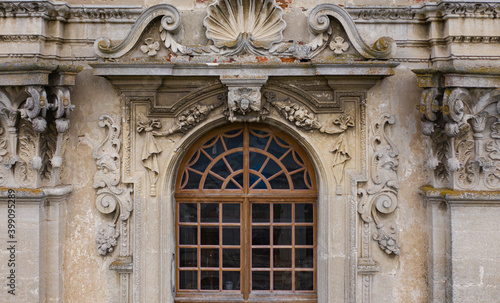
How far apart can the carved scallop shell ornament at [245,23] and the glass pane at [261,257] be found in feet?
6.98

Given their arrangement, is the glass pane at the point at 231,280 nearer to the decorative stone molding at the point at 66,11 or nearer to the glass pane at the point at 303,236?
the glass pane at the point at 303,236

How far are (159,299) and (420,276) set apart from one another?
8.97ft

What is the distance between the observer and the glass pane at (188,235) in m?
5.57

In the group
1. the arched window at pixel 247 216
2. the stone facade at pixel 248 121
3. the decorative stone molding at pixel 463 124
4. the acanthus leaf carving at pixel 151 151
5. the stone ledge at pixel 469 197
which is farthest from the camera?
the arched window at pixel 247 216

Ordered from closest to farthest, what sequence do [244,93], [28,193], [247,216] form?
[28,193], [244,93], [247,216]

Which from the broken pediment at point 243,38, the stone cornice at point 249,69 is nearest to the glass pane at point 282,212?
the stone cornice at point 249,69

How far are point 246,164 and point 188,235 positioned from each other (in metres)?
1.01

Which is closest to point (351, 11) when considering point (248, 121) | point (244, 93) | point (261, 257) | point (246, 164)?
point (244, 93)

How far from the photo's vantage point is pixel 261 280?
5.56m

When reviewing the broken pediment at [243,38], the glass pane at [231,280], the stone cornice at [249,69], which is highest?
the broken pediment at [243,38]

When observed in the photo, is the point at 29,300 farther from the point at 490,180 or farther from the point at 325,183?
the point at 490,180

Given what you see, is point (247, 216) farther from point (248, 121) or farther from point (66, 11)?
point (66, 11)

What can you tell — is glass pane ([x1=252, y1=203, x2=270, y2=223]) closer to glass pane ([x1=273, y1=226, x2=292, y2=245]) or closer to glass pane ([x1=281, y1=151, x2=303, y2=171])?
glass pane ([x1=273, y1=226, x2=292, y2=245])

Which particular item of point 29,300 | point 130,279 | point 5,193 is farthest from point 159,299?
point 5,193
